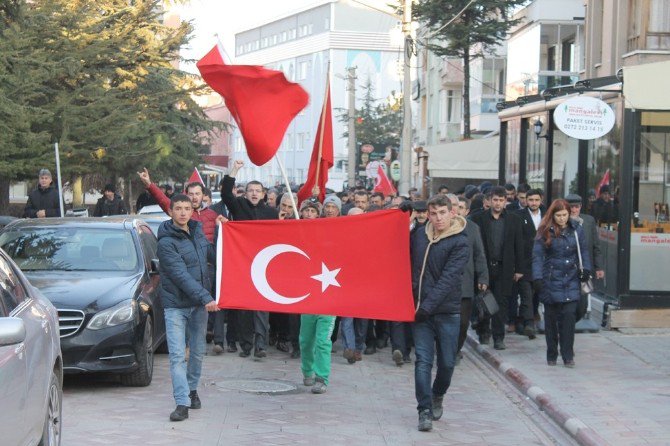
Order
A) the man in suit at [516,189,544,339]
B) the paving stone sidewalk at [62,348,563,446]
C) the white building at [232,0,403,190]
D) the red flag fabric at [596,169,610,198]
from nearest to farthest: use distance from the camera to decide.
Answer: the paving stone sidewalk at [62,348,563,446]
the man in suit at [516,189,544,339]
the red flag fabric at [596,169,610,198]
the white building at [232,0,403,190]

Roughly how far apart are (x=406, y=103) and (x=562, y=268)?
56.9 feet

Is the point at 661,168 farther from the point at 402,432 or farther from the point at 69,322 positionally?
the point at 69,322

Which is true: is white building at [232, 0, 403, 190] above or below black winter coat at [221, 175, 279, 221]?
above

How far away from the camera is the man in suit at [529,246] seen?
14.6 m

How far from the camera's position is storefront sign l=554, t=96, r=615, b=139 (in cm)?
1504

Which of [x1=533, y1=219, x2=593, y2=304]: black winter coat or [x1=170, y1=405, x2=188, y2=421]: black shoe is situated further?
[x1=533, y1=219, x2=593, y2=304]: black winter coat

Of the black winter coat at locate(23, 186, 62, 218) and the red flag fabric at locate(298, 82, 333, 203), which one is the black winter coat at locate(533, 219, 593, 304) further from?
the black winter coat at locate(23, 186, 62, 218)

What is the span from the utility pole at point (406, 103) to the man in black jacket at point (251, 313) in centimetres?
1635

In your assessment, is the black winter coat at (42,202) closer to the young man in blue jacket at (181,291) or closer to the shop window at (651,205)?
the shop window at (651,205)

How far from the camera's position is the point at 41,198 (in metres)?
18.0

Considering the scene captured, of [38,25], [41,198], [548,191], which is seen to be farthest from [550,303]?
[38,25]

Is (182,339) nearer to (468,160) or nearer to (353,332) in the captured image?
(353,332)

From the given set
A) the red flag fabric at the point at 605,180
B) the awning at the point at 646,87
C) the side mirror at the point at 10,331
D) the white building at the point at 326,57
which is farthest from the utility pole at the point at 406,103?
the white building at the point at 326,57

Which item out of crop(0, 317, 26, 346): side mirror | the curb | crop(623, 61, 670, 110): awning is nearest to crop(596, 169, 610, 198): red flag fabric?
crop(623, 61, 670, 110): awning
